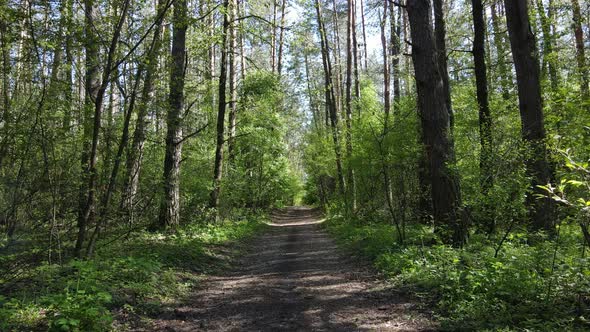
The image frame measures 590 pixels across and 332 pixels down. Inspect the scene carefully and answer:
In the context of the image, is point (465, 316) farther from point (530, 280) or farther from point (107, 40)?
point (107, 40)

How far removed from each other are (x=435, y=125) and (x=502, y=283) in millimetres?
4053

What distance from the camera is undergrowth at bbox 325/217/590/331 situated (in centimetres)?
407

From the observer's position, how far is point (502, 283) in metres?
4.83

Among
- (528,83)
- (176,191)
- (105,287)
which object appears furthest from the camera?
(176,191)

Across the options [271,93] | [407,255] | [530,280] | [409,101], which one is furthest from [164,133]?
[530,280]

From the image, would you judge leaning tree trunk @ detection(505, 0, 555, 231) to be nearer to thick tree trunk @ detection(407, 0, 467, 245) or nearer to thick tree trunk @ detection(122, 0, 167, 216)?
thick tree trunk @ detection(407, 0, 467, 245)

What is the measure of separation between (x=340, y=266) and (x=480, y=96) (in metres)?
5.89

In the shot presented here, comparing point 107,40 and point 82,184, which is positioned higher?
point 107,40

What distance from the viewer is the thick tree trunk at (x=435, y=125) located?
7.74 meters

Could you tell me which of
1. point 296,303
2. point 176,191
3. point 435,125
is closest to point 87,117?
point 176,191

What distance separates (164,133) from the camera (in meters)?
10.6

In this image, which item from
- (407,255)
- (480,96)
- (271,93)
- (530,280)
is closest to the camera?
(530,280)

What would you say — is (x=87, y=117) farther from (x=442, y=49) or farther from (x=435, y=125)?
(x=442, y=49)

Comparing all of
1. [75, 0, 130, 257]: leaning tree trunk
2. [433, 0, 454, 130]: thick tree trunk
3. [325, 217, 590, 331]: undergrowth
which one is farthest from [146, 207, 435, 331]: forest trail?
[433, 0, 454, 130]: thick tree trunk
